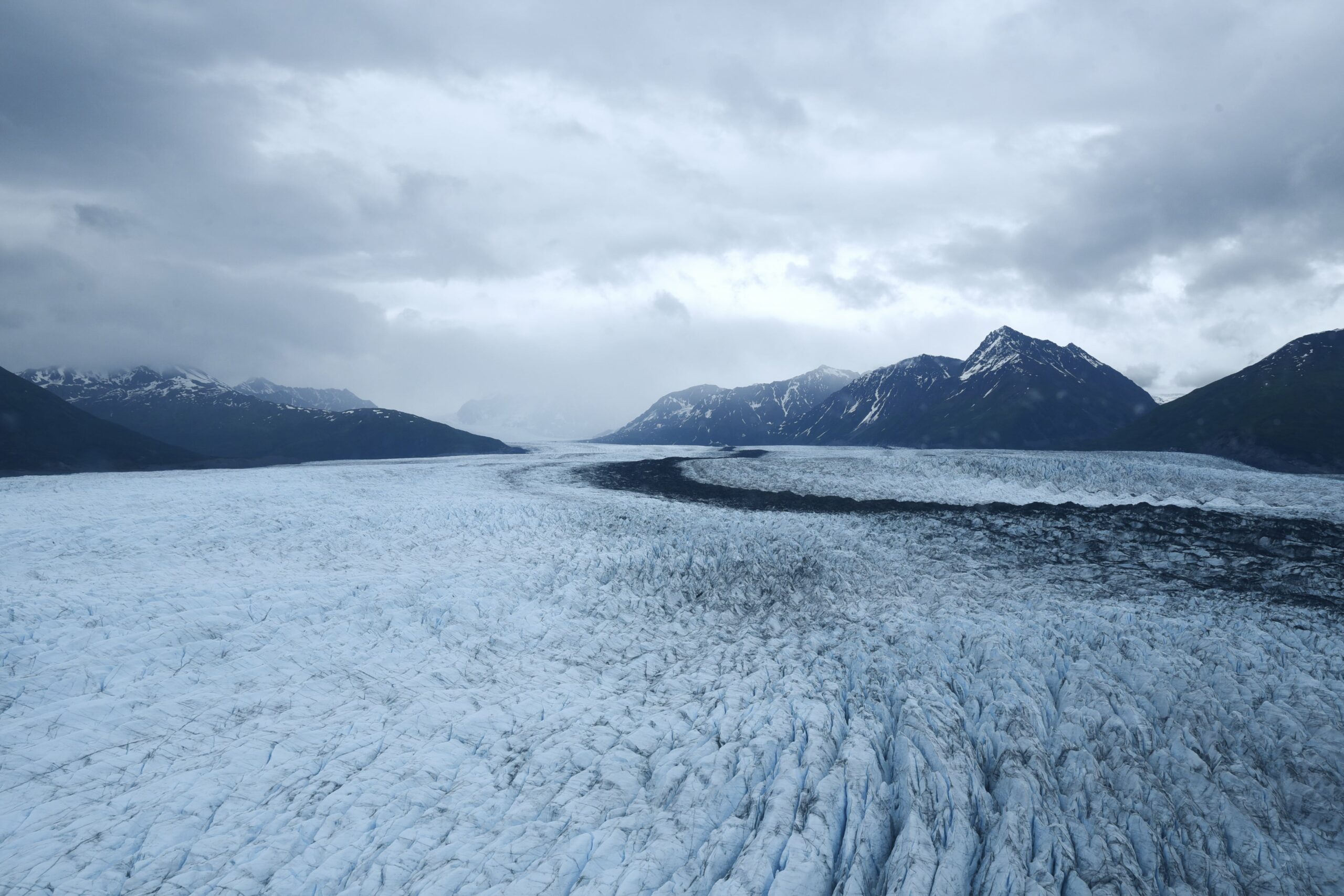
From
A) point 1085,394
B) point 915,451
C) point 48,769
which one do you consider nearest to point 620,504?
point 48,769

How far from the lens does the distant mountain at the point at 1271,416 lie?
262 ft

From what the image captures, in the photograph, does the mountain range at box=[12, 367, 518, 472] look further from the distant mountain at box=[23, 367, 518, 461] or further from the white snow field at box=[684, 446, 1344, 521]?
the white snow field at box=[684, 446, 1344, 521]

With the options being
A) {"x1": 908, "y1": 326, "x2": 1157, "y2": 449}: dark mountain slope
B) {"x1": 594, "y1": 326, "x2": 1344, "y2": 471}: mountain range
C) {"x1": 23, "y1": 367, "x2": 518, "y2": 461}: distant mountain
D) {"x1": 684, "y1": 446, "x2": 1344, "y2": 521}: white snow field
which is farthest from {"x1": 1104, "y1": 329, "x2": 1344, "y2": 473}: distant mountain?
{"x1": 23, "y1": 367, "x2": 518, "y2": 461}: distant mountain

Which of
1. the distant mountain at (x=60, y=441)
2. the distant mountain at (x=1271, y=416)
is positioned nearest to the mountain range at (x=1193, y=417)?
the distant mountain at (x=1271, y=416)

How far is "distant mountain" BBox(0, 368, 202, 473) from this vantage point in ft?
263

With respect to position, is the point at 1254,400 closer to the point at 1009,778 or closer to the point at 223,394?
the point at 1009,778

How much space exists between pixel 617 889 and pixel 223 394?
245953mm

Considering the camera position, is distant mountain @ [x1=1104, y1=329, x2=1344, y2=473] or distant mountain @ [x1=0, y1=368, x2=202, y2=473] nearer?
distant mountain @ [x1=1104, y1=329, x2=1344, y2=473]

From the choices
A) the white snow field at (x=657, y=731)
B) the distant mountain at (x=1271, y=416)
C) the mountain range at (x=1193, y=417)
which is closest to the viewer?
the white snow field at (x=657, y=731)

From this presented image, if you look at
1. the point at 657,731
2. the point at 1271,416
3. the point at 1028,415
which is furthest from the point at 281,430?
the point at 1028,415

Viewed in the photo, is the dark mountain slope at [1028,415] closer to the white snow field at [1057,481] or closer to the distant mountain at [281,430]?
the white snow field at [1057,481]

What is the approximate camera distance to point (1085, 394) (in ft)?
625

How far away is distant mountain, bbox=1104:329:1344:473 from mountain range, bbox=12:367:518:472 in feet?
429

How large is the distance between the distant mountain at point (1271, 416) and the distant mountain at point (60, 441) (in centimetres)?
16565
